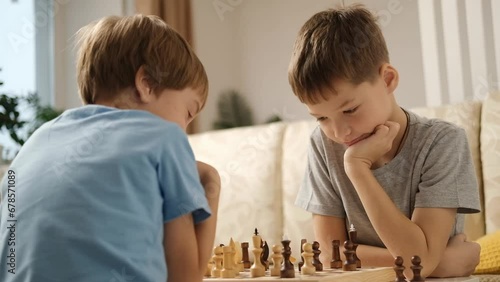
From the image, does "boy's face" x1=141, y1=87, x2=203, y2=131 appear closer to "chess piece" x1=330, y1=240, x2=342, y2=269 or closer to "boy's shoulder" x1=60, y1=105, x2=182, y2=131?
"boy's shoulder" x1=60, y1=105, x2=182, y2=131

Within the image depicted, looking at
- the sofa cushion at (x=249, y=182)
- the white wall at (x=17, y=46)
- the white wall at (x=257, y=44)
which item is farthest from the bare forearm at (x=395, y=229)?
the white wall at (x=17, y=46)

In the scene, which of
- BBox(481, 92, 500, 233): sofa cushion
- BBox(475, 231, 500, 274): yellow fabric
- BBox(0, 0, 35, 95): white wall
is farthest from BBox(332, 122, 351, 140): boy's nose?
BBox(0, 0, 35, 95): white wall

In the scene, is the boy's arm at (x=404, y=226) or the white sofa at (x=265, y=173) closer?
the boy's arm at (x=404, y=226)

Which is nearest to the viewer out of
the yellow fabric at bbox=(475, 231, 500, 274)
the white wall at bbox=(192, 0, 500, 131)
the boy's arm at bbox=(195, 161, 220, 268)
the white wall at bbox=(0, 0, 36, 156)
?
the boy's arm at bbox=(195, 161, 220, 268)

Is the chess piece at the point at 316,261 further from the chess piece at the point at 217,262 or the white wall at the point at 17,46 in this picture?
the white wall at the point at 17,46

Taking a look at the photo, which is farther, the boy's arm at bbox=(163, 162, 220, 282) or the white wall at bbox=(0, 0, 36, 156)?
the white wall at bbox=(0, 0, 36, 156)

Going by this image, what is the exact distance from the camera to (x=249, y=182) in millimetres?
3596

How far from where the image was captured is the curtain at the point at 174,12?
4.88 meters

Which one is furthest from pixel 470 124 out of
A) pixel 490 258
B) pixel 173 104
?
pixel 173 104

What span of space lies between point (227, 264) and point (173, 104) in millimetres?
397

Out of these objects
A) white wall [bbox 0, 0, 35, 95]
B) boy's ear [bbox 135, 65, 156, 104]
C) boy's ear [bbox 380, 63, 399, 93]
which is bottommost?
boy's ear [bbox 380, 63, 399, 93]

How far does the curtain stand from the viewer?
4.88 meters

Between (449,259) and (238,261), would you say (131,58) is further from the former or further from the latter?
(449,259)

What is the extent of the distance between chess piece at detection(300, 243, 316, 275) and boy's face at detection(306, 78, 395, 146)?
0.39 meters
